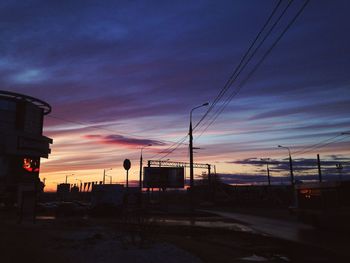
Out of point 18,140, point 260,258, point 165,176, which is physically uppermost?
point 18,140

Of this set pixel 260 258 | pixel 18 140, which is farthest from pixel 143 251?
Answer: pixel 18 140

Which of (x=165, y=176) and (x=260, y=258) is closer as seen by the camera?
(x=260, y=258)

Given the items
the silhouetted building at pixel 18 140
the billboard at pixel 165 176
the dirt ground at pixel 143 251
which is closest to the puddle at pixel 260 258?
the dirt ground at pixel 143 251

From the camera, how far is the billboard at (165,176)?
68312 millimetres

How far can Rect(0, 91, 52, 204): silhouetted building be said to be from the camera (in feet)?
187

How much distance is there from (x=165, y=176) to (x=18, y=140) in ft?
80.3

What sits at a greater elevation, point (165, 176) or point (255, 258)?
point (165, 176)

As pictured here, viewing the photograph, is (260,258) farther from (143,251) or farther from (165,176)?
(165,176)

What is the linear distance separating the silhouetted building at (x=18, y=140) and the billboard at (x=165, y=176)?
17.3 metres

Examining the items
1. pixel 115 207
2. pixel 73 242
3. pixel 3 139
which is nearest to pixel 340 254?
pixel 73 242

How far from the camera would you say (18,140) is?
58.5m

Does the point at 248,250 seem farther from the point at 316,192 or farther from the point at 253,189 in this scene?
the point at 253,189

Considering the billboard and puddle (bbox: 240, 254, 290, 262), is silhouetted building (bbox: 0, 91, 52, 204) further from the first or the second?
puddle (bbox: 240, 254, 290, 262)

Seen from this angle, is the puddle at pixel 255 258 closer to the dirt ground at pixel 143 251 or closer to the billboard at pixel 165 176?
the dirt ground at pixel 143 251
